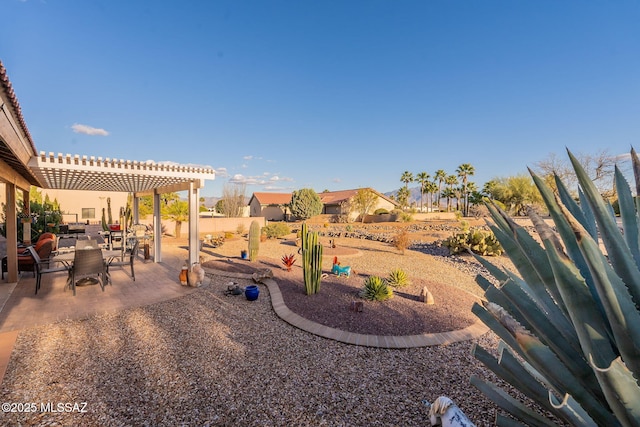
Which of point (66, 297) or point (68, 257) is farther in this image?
point (68, 257)

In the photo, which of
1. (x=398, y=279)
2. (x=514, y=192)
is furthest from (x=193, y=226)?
(x=514, y=192)

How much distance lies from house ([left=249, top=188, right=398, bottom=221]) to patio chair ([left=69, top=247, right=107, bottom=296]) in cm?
3281

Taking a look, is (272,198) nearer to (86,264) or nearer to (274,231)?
(274,231)

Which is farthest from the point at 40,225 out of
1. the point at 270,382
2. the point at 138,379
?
the point at 270,382

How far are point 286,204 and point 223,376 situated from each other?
41.4 m

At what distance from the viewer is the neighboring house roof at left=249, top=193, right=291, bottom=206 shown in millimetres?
46638

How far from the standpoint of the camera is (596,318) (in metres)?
0.97

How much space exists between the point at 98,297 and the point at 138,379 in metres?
4.14

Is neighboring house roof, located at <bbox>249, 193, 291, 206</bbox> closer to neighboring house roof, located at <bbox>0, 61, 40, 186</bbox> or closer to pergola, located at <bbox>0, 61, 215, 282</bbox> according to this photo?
pergola, located at <bbox>0, 61, 215, 282</bbox>

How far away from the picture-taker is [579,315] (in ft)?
3.15

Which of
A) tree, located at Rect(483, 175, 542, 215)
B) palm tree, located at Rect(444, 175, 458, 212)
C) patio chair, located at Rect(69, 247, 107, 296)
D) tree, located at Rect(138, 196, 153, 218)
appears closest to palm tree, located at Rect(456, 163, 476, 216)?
palm tree, located at Rect(444, 175, 458, 212)

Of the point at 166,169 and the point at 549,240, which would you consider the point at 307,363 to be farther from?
the point at 166,169

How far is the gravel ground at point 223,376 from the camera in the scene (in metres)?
3.02

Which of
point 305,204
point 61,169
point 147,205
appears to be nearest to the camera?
point 61,169
